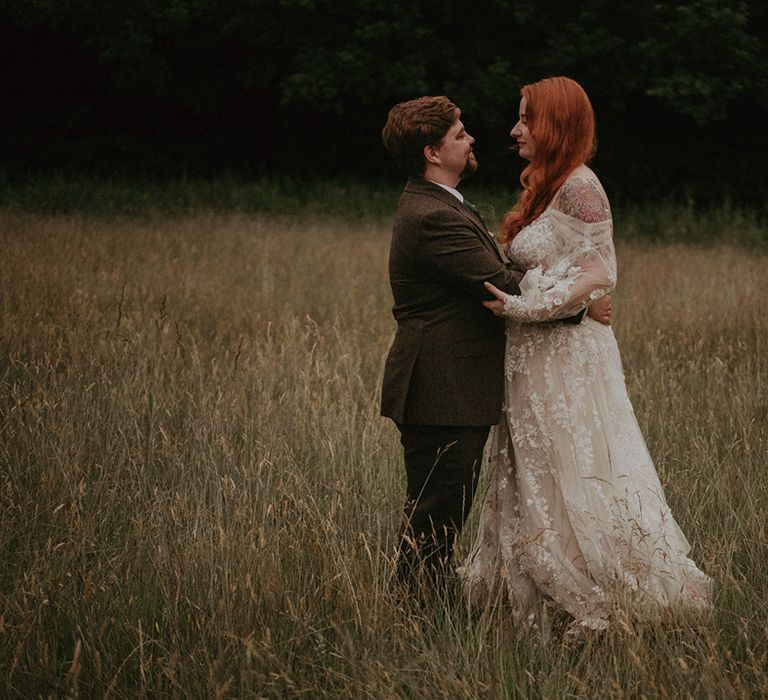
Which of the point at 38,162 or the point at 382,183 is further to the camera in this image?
the point at 38,162

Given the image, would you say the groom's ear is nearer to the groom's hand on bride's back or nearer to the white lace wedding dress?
the white lace wedding dress

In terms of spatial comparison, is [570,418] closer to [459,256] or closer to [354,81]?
[459,256]

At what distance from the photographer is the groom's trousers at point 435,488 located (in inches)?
133

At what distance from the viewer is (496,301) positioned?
3273 mm

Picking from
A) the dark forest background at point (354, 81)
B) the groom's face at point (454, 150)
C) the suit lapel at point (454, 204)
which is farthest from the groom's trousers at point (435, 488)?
the dark forest background at point (354, 81)

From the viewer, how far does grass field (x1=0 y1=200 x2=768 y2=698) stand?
285 cm

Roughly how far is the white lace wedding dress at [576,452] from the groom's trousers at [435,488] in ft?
0.62

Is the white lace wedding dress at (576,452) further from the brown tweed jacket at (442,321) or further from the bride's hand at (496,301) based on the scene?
the brown tweed jacket at (442,321)

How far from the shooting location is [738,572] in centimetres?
349

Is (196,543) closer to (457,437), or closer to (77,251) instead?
(457,437)

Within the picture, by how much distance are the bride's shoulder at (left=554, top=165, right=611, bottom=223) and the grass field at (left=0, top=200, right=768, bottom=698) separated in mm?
1209

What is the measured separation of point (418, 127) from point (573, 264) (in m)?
0.69

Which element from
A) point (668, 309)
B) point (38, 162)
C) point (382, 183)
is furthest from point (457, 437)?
point (38, 162)

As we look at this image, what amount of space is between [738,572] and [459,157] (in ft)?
5.75
